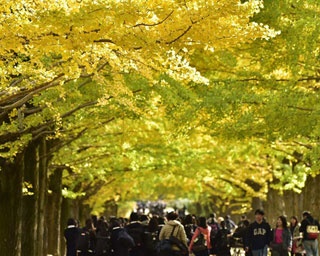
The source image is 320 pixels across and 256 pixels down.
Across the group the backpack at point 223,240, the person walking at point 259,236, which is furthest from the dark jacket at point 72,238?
the person walking at point 259,236

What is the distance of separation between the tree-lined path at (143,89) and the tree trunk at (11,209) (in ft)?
0.10

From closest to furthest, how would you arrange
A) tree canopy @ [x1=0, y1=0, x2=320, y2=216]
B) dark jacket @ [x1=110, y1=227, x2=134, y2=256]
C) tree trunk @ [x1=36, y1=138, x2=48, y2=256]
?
tree canopy @ [x1=0, y1=0, x2=320, y2=216], dark jacket @ [x1=110, y1=227, x2=134, y2=256], tree trunk @ [x1=36, y1=138, x2=48, y2=256]

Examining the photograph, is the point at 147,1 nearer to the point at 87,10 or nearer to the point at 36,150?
the point at 87,10

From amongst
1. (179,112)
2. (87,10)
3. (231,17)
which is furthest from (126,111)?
(87,10)

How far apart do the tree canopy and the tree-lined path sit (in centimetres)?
3

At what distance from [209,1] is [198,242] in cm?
1129

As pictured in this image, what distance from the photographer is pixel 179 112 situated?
62.2 ft

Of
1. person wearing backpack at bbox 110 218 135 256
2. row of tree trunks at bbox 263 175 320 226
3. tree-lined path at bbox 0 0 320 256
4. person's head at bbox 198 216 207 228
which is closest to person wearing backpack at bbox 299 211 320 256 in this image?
tree-lined path at bbox 0 0 320 256

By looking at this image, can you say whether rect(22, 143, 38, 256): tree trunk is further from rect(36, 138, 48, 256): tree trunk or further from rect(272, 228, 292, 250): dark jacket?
rect(272, 228, 292, 250): dark jacket

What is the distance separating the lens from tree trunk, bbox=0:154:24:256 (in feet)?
65.1

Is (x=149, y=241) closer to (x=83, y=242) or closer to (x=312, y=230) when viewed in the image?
(x=83, y=242)

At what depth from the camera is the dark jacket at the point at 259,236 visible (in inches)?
792

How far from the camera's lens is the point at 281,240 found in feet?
68.6

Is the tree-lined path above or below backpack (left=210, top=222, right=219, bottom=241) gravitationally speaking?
above
